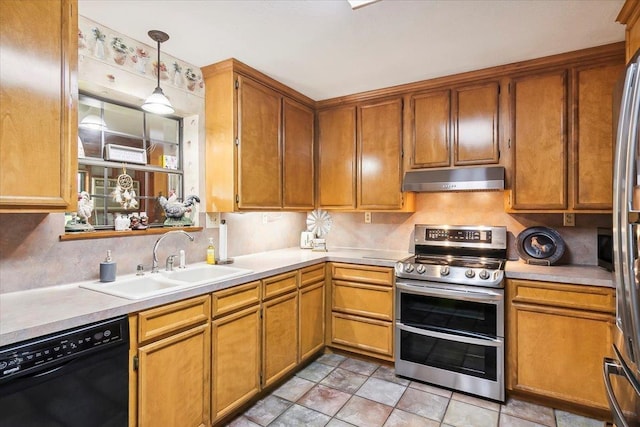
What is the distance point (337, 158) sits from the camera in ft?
11.1

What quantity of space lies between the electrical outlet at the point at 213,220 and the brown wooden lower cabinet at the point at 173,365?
91 cm

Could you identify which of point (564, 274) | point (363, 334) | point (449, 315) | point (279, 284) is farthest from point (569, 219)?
point (279, 284)

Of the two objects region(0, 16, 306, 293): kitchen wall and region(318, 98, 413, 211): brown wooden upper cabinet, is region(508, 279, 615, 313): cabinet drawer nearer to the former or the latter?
region(318, 98, 413, 211): brown wooden upper cabinet

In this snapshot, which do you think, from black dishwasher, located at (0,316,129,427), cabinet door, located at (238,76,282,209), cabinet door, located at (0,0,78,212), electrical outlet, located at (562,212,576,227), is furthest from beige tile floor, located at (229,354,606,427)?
cabinet door, located at (0,0,78,212)

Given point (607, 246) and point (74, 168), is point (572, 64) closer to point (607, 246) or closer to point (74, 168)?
point (607, 246)

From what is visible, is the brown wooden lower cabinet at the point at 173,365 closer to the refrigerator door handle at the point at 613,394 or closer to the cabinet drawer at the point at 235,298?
the cabinet drawer at the point at 235,298

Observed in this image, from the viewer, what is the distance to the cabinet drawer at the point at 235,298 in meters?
1.98

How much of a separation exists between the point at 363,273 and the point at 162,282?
158 centimetres

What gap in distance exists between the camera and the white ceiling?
1826 millimetres

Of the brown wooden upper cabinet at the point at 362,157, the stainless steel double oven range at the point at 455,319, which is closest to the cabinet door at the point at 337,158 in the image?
the brown wooden upper cabinet at the point at 362,157

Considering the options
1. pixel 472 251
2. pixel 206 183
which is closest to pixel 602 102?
pixel 472 251

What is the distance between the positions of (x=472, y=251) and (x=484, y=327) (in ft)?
2.45

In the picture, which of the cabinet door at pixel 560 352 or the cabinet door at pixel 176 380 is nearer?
the cabinet door at pixel 176 380

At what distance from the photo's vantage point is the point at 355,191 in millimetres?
3301
